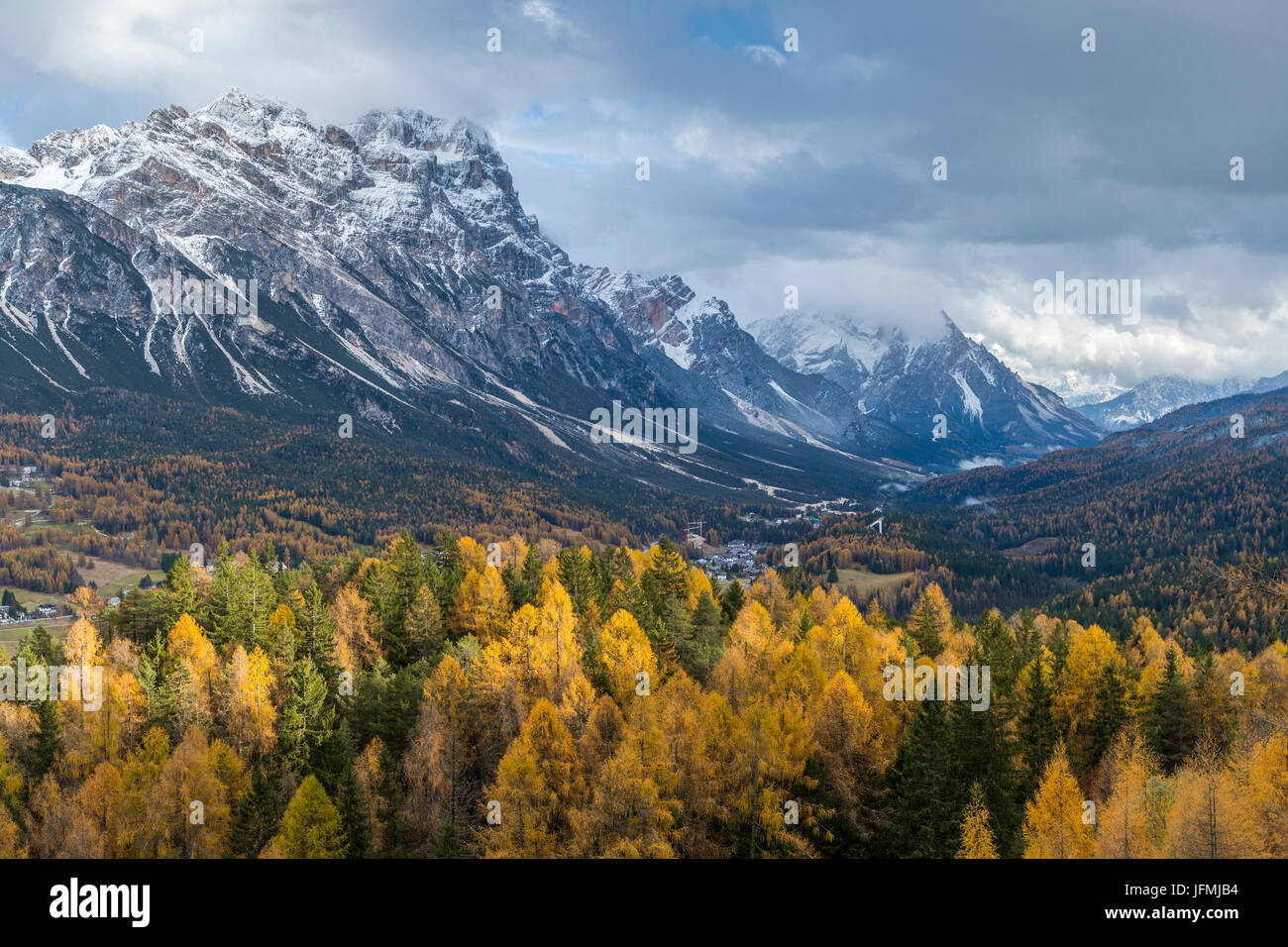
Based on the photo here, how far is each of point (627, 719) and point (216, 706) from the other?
35.6m

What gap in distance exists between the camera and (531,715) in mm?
A: 59281

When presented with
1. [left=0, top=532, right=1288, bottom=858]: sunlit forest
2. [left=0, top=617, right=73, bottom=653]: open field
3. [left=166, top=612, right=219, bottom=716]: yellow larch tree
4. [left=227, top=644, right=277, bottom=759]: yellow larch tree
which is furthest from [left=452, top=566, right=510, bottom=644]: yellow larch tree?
[left=0, top=617, right=73, bottom=653]: open field

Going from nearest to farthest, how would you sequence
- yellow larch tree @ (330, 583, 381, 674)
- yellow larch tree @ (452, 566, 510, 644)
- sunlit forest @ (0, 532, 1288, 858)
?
sunlit forest @ (0, 532, 1288, 858)
yellow larch tree @ (330, 583, 381, 674)
yellow larch tree @ (452, 566, 510, 644)

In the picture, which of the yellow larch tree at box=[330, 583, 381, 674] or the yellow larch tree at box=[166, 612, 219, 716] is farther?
the yellow larch tree at box=[330, 583, 381, 674]

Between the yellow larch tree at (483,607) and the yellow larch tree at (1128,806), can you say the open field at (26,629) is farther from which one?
the yellow larch tree at (1128,806)

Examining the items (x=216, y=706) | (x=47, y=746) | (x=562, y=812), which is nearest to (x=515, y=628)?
(x=562, y=812)

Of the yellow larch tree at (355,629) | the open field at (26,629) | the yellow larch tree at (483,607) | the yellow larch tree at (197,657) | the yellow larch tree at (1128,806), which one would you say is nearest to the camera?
the yellow larch tree at (1128,806)

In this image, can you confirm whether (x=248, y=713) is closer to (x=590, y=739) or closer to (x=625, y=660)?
(x=590, y=739)

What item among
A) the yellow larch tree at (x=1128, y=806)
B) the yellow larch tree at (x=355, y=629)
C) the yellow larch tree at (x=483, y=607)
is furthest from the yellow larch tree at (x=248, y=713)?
the yellow larch tree at (x=1128, y=806)

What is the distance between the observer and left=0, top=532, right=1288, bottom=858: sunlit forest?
5188 centimetres

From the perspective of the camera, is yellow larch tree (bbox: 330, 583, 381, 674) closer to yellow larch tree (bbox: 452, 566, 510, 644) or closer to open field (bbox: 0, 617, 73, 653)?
yellow larch tree (bbox: 452, 566, 510, 644)

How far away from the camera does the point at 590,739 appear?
5953cm

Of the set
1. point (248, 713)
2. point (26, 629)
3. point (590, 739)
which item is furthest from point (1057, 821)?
point (26, 629)

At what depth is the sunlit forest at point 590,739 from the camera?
170 feet
